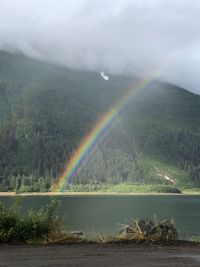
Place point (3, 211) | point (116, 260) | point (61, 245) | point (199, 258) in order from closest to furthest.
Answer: point (116, 260) < point (199, 258) < point (61, 245) < point (3, 211)

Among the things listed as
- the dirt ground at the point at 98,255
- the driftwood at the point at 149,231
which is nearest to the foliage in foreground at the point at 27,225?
the dirt ground at the point at 98,255

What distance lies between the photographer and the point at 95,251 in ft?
56.6

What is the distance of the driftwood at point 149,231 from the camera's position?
20.2 meters

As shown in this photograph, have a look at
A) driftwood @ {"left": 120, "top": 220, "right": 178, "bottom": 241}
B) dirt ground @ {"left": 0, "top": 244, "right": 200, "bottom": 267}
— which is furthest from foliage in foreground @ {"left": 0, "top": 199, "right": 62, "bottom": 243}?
driftwood @ {"left": 120, "top": 220, "right": 178, "bottom": 241}

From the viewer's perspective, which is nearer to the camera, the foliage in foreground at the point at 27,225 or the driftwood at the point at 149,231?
the foliage in foreground at the point at 27,225

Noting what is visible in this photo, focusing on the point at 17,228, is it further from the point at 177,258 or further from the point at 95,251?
the point at 177,258

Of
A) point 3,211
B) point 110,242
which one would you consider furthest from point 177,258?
point 3,211

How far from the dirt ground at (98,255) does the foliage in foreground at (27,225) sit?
123cm

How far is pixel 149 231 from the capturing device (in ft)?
67.5

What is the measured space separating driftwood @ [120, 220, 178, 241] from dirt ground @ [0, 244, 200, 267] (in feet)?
4.20

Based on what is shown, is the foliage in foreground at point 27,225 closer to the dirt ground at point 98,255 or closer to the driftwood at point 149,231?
the dirt ground at point 98,255

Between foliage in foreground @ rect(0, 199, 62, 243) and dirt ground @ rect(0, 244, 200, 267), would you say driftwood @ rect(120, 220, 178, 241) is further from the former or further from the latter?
foliage in foreground @ rect(0, 199, 62, 243)

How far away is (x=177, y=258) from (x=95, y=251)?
2919 millimetres

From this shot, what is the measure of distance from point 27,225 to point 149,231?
507 cm
